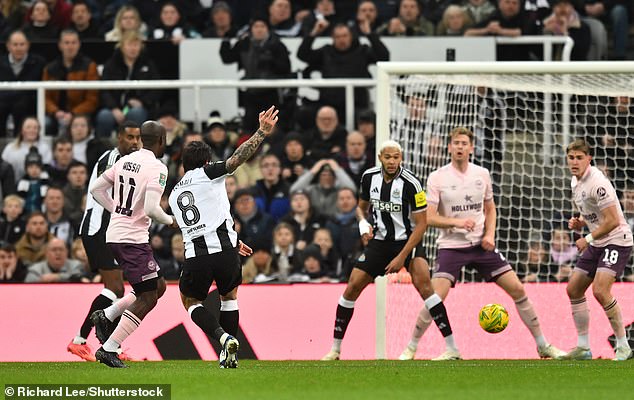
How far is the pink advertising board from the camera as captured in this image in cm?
1455

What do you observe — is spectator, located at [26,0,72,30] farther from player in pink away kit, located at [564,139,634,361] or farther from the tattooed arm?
the tattooed arm

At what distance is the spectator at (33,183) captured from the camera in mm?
17547

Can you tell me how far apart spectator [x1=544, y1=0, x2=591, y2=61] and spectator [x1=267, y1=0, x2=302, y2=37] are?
344 centimetres

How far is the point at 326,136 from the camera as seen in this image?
A: 58.4 feet

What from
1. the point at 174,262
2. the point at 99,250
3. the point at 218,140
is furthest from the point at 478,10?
the point at 99,250

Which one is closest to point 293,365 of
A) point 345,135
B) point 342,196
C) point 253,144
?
point 253,144

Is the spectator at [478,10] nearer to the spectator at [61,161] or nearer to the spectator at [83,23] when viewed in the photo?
the spectator at [83,23]

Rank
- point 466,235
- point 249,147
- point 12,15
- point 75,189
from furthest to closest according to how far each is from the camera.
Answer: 1. point 12,15
2. point 75,189
3. point 466,235
4. point 249,147

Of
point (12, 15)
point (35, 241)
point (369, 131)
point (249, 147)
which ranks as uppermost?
point (12, 15)

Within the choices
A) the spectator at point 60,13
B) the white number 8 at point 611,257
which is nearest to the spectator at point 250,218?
the spectator at point 60,13

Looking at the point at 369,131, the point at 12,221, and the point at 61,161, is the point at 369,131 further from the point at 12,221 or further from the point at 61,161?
the point at 12,221

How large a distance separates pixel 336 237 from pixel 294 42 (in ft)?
11.4

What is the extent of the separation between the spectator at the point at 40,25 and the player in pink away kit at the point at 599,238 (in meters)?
9.07

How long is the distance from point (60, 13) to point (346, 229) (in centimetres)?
590
